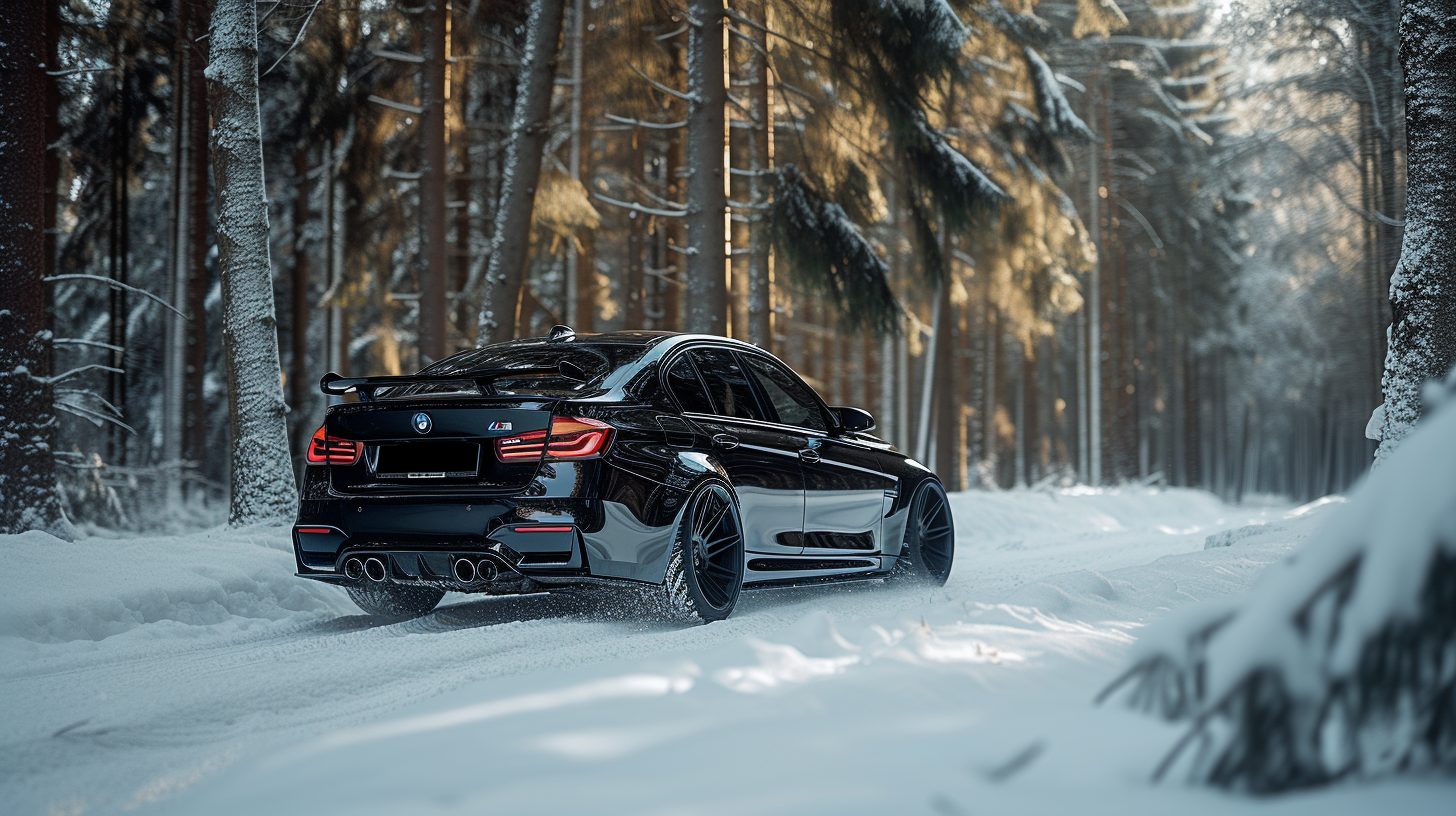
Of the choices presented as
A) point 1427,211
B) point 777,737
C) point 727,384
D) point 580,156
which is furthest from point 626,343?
point 580,156

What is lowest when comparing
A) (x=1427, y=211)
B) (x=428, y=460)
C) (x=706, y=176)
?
(x=428, y=460)

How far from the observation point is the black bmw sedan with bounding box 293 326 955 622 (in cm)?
510

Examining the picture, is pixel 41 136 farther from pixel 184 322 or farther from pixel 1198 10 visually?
pixel 1198 10

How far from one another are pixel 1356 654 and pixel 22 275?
924 cm

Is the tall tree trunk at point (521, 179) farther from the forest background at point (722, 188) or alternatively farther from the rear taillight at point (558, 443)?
the rear taillight at point (558, 443)

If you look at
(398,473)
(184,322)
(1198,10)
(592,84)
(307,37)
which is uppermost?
(1198,10)

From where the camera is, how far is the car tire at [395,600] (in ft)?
20.1

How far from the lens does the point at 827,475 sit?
674 centimetres

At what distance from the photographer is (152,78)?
1902 centimetres

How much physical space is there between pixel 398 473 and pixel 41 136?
5.55m

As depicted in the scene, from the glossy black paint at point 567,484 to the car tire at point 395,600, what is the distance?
614 mm

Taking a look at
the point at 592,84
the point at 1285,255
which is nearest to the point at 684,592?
the point at 592,84

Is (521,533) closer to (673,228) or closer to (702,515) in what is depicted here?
(702,515)

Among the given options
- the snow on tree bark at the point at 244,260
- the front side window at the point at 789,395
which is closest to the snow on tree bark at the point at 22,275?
the snow on tree bark at the point at 244,260
